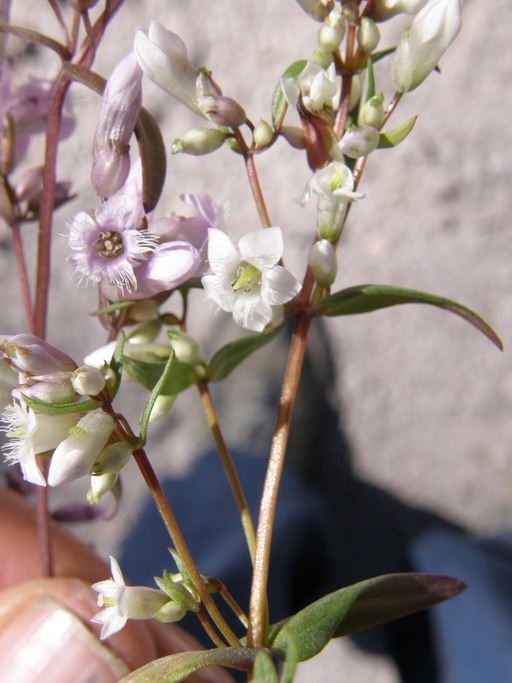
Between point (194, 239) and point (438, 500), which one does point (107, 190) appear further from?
point (438, 500)

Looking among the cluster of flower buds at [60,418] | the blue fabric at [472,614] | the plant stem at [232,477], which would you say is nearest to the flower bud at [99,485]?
the cluster of flower buds at [60,418]

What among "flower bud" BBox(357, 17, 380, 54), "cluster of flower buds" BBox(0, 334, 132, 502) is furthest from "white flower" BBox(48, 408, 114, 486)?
"flower bud" BBox(357, 17, 380, 54)

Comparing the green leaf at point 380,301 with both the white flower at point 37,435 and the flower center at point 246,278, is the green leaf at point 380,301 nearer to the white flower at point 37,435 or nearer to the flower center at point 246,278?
the flower center at point 246,278

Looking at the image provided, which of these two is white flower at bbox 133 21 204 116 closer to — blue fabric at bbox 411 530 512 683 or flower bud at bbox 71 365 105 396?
flower bud at bbox 71 365 105 396

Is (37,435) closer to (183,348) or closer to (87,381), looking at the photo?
(87,381)

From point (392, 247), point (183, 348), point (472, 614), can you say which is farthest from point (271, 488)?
point (392, 247)
